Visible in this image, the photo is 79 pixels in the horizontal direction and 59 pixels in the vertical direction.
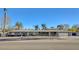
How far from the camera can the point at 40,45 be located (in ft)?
11.5

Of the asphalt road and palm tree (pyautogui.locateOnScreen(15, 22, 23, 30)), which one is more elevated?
palm tree (pyautogui.locateOnScreen(15, 22, 23, 30))

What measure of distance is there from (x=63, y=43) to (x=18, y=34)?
935 mm

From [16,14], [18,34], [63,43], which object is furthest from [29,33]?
[63,43]

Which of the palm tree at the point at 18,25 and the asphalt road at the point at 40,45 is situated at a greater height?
the palm tree at the point at 18,25

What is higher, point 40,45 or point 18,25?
point 18,25

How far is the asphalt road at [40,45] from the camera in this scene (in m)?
3.50

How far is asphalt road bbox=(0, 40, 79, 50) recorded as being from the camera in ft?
11.5
